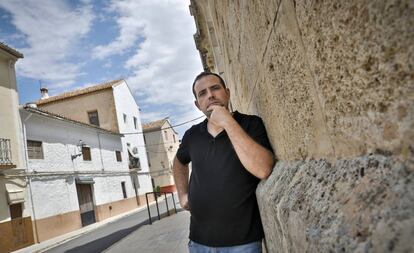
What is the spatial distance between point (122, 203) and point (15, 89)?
1143 cm

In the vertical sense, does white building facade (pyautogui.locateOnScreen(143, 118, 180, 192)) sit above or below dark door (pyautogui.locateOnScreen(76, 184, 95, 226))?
above

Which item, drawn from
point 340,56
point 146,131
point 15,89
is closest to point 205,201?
point 340,56

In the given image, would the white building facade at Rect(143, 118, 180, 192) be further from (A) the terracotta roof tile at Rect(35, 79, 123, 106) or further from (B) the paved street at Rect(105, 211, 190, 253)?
(B) the paved street at Rect(105, 211, 190, 253)

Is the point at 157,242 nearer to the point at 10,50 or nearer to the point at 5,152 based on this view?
Answer: the point at 5,152

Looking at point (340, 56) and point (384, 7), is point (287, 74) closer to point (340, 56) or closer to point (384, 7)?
point (340, 56)

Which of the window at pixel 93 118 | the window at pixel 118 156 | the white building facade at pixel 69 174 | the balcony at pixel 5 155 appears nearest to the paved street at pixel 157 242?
the balcony at pixel 5 155

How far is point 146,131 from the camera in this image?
125ft

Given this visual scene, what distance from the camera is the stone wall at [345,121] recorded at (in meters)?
0.47

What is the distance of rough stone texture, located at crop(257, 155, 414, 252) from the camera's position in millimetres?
455

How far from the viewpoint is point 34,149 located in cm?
1564

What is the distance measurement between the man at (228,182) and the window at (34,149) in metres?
15.8

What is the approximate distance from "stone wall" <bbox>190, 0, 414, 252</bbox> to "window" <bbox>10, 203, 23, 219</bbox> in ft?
50.1

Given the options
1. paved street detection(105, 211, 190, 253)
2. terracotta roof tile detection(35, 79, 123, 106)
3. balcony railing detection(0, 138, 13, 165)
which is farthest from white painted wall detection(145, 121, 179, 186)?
paved street detection(105, 211, 190, 253)

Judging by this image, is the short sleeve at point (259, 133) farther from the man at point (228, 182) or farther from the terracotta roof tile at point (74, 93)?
the terracotta roof tile at point (74, 93)
